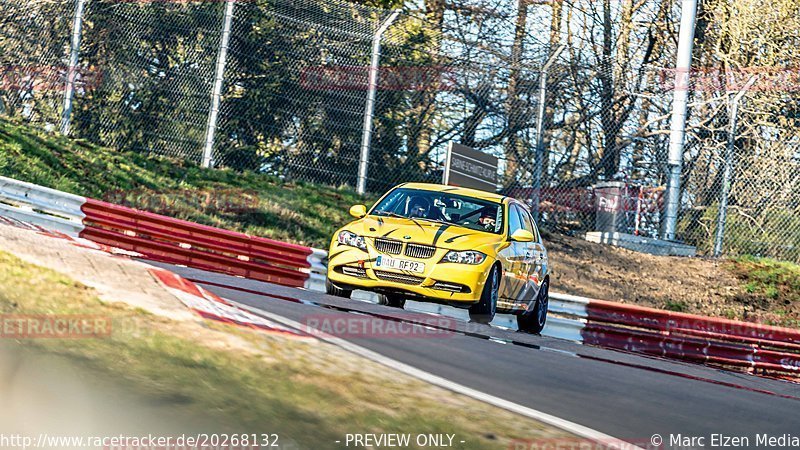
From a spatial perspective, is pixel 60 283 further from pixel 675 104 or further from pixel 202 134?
pixel 675 104

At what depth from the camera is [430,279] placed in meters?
11.3

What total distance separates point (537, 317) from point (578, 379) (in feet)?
15.5

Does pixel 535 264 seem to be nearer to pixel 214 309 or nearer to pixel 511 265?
pixel 511 265

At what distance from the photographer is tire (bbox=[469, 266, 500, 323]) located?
1154 cm

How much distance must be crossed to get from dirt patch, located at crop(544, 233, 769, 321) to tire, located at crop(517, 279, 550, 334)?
18.3 feet

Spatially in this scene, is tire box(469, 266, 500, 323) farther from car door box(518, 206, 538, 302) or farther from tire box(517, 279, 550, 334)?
tire box(517, 279, 550, 334)

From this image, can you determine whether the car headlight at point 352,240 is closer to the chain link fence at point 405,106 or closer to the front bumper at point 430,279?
the front bumper at point 430,279

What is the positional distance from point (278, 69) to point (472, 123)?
157 inches

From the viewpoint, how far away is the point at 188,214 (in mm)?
17719

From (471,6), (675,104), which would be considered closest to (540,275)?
(675,104)

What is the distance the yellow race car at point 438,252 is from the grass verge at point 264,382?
3.96m

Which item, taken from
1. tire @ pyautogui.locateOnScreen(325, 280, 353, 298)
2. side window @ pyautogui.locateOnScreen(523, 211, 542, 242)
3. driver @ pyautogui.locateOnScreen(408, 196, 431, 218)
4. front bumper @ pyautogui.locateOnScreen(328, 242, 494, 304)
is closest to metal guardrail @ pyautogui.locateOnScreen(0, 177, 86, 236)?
tire @ pyautogui.locateOnScreen(325, 280, 353, 298)

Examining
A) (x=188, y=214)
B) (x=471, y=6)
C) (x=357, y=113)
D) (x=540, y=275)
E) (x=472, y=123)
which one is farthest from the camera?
(x=471, y=6)

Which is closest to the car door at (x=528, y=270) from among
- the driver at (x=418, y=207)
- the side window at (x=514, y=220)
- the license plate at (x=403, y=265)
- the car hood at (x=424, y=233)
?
the side window at (x=514, y=220)
